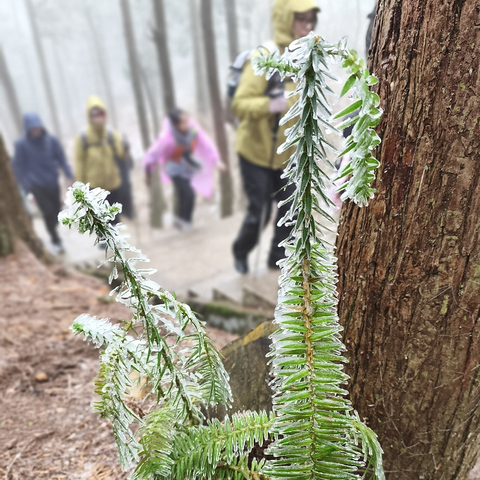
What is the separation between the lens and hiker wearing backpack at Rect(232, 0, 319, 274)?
305cm

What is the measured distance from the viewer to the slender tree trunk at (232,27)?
34.3 feet

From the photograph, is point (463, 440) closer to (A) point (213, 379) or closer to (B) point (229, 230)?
(A) point (213, 379)

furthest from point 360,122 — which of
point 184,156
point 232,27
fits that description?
point 232,27

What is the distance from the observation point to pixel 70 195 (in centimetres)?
79

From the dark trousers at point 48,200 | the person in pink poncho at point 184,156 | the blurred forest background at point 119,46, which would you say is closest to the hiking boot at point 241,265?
the blurred forest background at point 119,46

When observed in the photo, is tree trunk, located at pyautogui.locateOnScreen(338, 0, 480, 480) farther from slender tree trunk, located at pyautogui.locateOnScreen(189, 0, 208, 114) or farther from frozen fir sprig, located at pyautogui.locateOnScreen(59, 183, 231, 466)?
slender tree trunk, located at pyautogui.locateOnScreen(189, 0, 208, 114)

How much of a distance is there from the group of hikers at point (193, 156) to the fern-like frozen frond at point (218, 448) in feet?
7.72

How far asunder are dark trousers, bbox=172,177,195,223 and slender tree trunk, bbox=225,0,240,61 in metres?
4.92

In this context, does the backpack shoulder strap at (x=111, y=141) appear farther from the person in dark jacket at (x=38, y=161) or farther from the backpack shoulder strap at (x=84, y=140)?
the person in dark jacket at (x=38, y=161)

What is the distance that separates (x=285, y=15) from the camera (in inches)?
120

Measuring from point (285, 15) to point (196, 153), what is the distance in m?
3.98

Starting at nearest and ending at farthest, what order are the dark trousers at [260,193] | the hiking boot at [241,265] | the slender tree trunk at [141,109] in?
the dark trousers at [260,193]
the hiking boot at [241,265]
the slender tree trunk at [141,109]

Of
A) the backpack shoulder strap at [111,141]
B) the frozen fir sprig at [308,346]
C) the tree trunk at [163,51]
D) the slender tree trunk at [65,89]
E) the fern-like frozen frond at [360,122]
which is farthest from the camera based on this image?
the slender tree trunk at [65,89]

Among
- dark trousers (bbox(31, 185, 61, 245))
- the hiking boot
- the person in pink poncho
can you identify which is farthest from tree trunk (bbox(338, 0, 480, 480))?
dark trousers (bbox(31, 185, 61, 245))
